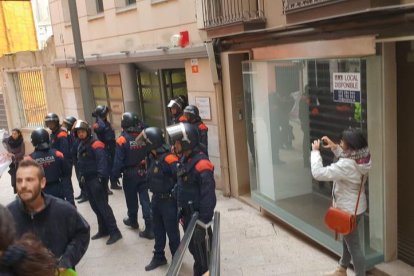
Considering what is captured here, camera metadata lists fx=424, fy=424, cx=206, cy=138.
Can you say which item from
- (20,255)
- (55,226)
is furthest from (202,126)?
(20,255)

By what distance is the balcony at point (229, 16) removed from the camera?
6.48m

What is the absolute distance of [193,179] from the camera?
4.82 meters

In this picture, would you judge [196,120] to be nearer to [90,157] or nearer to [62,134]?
[90,157]

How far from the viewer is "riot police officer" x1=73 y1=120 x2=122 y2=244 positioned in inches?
254

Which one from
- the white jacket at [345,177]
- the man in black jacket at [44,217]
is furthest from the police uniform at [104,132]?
the man in black jacket at [44,217]

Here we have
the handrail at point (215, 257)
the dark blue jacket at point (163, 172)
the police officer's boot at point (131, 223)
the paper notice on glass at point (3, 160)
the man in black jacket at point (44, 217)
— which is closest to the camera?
the handrail at point (215, 257)

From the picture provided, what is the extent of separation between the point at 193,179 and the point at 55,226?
1987 millimetres

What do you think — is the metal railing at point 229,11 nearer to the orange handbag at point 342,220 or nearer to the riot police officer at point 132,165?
the riot police officer at point 132,165

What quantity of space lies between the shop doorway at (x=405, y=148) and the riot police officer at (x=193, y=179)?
2.12m

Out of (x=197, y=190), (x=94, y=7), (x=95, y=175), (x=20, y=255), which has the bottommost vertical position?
(x=95, y=175)

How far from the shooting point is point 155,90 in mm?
10656

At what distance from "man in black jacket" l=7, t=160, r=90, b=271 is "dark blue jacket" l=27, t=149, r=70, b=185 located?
286 cm

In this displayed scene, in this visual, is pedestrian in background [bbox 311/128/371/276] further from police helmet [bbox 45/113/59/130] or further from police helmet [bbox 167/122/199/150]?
police helmet [bbox 45/113/59/130]

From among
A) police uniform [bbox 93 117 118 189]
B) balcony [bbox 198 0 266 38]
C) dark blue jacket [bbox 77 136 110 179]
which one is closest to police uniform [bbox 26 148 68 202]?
dark blue jacket [bbox 77 136 110 179]
